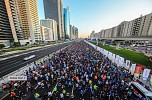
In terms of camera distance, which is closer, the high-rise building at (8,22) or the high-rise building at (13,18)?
the high-rise building at (8,22)

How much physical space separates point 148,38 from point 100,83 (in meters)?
36.2

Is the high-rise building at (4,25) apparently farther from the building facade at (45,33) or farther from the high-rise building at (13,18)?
the building facade at (45,33)

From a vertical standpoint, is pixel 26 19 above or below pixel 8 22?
above

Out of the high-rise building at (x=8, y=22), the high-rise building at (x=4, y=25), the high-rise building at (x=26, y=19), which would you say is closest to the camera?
the high-rise building at (x=4, y=25)

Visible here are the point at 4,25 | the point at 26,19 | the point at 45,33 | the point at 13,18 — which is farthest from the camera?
the point at 45,33

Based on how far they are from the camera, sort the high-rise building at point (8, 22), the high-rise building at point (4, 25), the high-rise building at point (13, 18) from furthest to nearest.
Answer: the high-rise building at point (13, 18) < the high-rise building at point (8, 22) < the high-rise building at point (4, 25)

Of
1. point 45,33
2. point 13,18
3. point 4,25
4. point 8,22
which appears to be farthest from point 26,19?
point 45,33

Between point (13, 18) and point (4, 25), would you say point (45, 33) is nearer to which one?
point (13, 18)

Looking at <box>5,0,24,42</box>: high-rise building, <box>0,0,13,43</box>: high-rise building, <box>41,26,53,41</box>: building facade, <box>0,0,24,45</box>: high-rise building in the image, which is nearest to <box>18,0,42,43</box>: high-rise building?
<box>5,0,24,42</box>: high-rise building

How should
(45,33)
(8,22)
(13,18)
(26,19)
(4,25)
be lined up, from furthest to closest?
(45,33)
(26,19)
(13,18)
(8,22)
(4,25)

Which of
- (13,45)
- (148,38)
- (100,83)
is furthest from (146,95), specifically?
(13,45)

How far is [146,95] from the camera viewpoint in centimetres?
1123

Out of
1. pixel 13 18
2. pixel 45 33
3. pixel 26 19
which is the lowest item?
pixel 45 33

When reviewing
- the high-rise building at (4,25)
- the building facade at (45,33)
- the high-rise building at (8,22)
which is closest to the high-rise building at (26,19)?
the high-rise building at (8,22)
